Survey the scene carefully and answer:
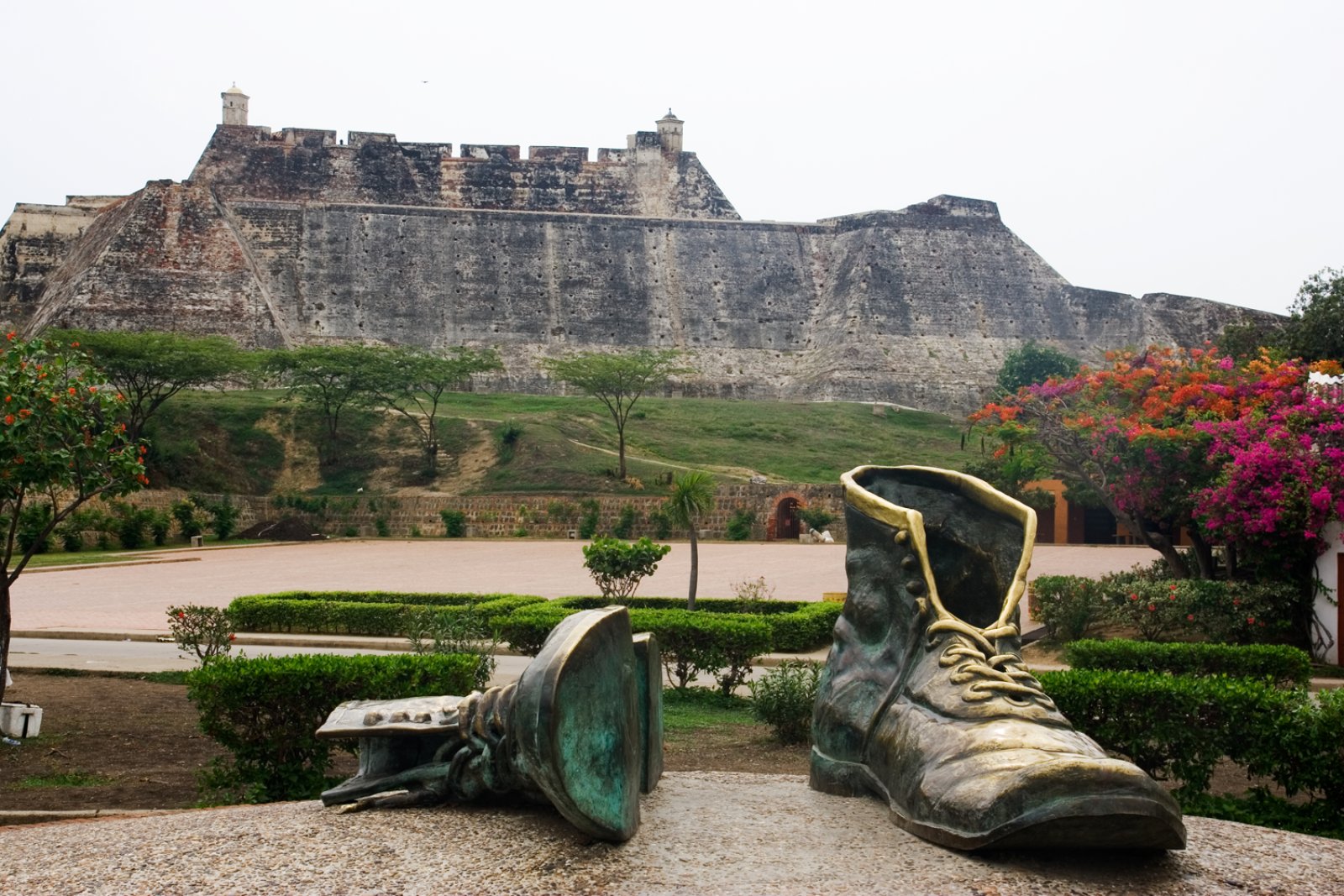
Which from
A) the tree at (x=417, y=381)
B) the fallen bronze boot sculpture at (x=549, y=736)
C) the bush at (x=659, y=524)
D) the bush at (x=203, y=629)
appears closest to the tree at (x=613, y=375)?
the tree at (x=417, y=381)

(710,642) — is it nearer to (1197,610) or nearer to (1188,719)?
(1188,719)

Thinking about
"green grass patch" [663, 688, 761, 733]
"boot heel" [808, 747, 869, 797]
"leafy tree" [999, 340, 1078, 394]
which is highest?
"leafy tree" [999, 340, 1078, 394]

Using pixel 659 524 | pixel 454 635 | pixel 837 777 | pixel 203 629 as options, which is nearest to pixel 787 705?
pixel 837 777

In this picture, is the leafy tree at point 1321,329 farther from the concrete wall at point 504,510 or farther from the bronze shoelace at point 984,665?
the bronze shoelace at point 984,665

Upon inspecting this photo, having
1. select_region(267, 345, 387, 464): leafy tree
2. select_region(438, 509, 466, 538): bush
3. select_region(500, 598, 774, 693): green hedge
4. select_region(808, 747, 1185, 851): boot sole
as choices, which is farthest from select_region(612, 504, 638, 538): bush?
select_region(808, 747, 1185, 851): boot sole

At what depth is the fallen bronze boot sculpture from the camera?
269cm

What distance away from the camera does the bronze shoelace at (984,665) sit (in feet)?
10.0

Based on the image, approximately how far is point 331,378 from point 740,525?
11332mm

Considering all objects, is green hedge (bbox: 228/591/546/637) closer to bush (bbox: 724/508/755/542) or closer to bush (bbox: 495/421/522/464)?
bush (bbox: 724/508/755/542)

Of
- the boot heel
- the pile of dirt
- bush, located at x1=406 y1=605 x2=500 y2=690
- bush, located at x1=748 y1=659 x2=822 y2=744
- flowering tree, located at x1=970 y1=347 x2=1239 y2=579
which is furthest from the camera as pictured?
the pile of dirt

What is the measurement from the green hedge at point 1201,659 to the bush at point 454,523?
67.3ft

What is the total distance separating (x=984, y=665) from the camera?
3.14 meters

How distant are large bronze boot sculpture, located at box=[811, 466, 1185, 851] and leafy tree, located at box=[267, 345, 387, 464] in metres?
29.0

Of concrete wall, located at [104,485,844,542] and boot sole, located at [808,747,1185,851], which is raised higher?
boot sole, located at [808,747,1185,851]
